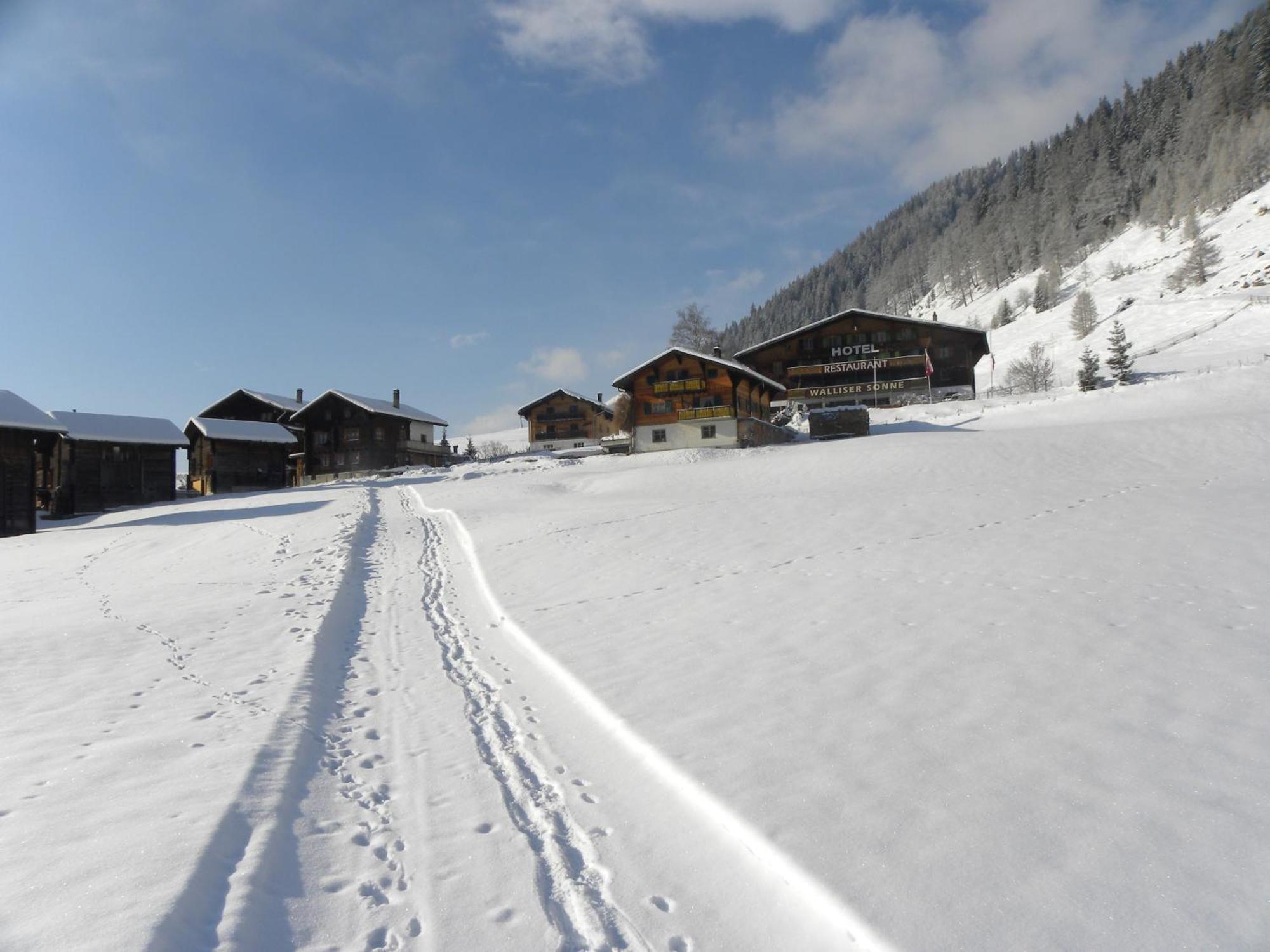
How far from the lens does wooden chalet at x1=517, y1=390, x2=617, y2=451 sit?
6412 cm

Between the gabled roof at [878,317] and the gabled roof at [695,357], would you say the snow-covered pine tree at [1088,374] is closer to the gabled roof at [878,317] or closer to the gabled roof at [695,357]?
the gabled roof at [878,317]

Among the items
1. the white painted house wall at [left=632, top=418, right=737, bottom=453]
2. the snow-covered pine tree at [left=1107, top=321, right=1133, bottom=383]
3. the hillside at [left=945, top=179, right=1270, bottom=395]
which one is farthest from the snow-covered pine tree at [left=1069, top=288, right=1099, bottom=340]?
the white painted house wall at [left=632, top=418, right=737, bottom=453]

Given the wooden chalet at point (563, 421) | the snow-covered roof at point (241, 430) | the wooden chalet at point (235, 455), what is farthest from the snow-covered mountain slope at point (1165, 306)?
the wooden chalet at point (235, 455)

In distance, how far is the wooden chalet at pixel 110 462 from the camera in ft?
101

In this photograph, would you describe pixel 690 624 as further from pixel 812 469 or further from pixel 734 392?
pixel 734 392

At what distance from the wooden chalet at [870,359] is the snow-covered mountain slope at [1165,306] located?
8.41 metres

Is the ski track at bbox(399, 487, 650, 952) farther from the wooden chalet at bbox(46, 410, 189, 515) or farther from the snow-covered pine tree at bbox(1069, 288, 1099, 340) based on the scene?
the snow-covered pine tree at bbox(1069, 288, 1099, 340)

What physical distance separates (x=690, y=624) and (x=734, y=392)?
110 ft

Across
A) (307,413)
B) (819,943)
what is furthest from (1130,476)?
(307,413)

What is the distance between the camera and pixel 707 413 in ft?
133

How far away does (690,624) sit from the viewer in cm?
799

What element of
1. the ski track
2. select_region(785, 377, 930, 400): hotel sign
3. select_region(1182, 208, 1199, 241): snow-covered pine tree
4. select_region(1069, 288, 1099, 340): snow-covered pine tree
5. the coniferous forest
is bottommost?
the ski track

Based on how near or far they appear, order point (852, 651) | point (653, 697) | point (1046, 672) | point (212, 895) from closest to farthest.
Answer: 1. point (212, 895)
2. point (1046, 672)
3. point (653, 697)
4. point (852, 651)

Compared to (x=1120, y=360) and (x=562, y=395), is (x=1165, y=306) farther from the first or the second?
(x=562, y=395)
